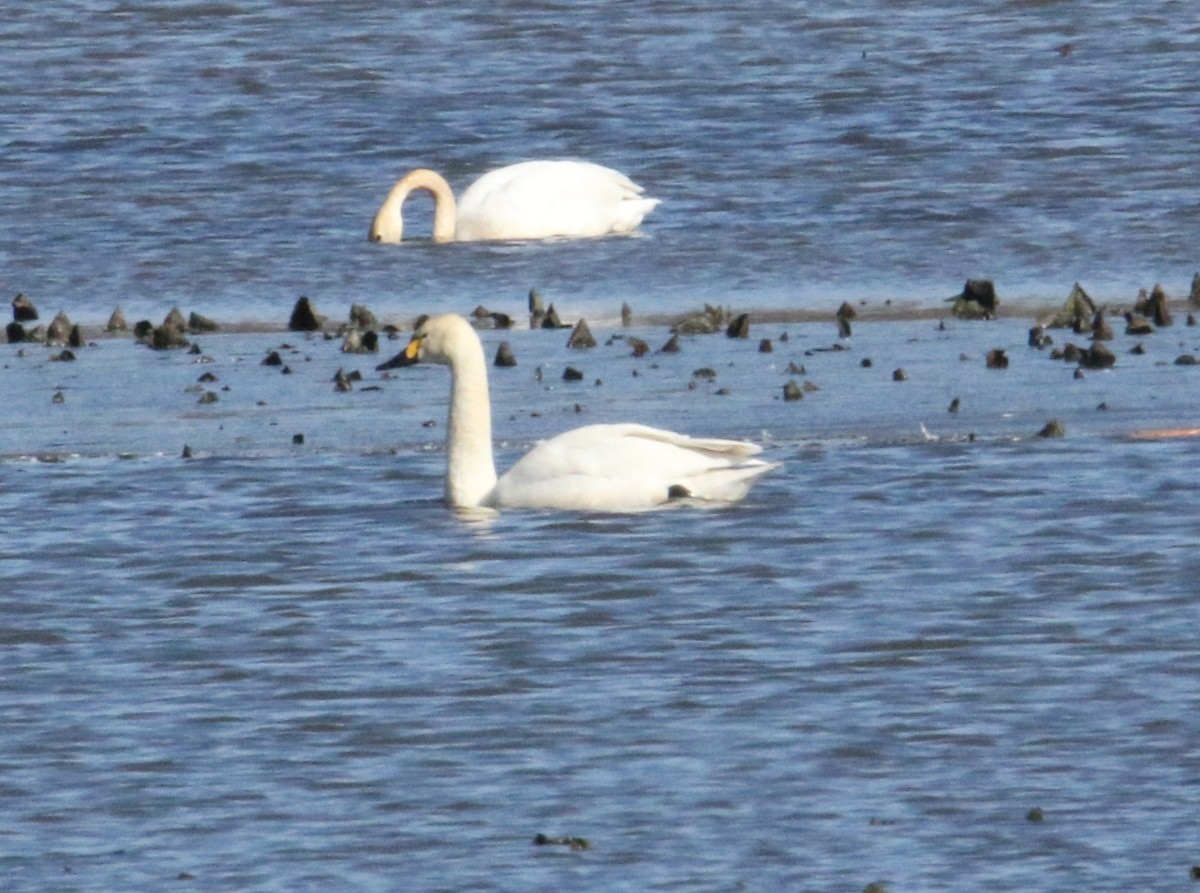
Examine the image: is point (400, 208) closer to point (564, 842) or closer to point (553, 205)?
point (553, 205)

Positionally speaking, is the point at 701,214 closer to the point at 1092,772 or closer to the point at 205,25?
the point at 205,25

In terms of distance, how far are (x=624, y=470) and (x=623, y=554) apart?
0.66 metres

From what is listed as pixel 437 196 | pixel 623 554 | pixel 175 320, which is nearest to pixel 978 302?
pixel 175 320

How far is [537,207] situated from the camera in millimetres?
18281

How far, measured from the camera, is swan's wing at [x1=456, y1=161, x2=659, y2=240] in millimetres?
18203

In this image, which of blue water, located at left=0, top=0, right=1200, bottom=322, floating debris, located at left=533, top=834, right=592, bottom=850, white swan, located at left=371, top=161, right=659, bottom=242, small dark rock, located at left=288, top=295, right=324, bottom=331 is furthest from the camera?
white swan, located at left=371, top=161, right=659, bottom=242

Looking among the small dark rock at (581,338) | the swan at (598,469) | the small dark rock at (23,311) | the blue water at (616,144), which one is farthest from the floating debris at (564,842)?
the small dark rock at (23,311)

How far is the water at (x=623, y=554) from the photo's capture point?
6.99 meters

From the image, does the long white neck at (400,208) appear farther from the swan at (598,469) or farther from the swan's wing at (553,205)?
the swan at (598,469)

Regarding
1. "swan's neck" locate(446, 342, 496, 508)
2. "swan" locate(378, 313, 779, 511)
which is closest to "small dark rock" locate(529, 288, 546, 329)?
"swan's neck" locate(446, 342, 496, 508)

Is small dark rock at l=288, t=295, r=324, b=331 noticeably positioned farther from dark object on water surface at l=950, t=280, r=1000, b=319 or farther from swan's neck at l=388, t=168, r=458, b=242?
swan's neck at l=388, t=168, r=458, b=242

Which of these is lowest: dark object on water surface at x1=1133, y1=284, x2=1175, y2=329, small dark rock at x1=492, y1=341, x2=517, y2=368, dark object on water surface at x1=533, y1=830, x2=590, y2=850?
dark object on water surface at x1=533, y1=830, x2=590, y2=850

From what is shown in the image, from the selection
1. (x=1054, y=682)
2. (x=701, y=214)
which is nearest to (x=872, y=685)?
(x=1054, y=682)

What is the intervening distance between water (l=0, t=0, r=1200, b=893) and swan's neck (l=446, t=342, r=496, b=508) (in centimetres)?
16
